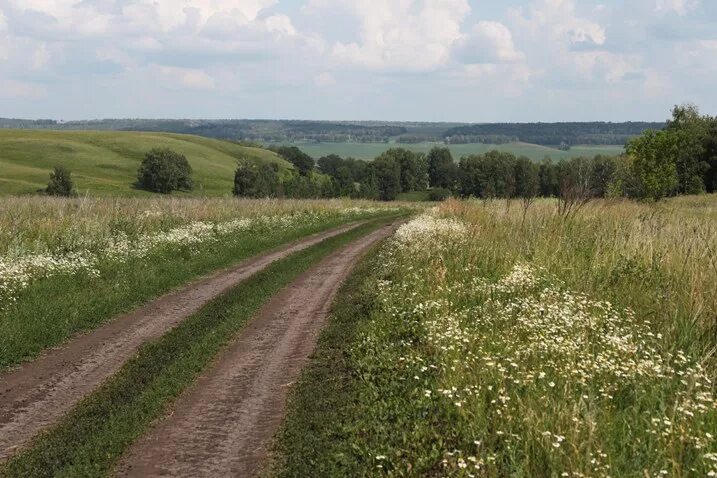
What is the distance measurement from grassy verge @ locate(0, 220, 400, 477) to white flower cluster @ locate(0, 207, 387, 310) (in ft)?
13.7

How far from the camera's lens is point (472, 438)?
5.85 m

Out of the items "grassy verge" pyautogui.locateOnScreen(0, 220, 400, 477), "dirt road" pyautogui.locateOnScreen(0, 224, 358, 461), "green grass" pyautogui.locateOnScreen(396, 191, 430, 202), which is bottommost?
"green grass" pyautogui.locateOnScreen(396, 191, 430, 202)

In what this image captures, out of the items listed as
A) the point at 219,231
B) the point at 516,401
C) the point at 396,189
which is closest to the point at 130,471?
the point at 516,401

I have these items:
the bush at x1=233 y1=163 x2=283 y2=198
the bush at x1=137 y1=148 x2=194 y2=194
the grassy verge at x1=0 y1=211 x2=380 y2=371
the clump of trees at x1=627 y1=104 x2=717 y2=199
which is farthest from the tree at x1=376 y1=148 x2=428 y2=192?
the grassy verge at x1=0 y1=211 x2=380 y2=371

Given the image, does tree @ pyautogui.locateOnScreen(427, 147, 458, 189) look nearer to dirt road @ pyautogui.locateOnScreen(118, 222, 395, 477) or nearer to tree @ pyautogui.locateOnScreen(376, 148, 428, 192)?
tree @ pyautogui.locateOnScreen(376, 148, 428, 192)

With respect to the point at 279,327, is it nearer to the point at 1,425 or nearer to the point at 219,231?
the point at 1,425

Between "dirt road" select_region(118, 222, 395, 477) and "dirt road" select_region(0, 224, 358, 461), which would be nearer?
"dirt road" select_region(118, 222, 395, 477)

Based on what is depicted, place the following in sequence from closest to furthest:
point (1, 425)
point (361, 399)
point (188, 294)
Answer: point (1, 425) < point (361, 399) < point (188, 294)

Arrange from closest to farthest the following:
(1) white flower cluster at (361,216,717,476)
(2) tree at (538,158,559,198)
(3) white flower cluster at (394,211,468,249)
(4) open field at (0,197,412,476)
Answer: (1) white flower cluster at (361,216,717,476)
(4) open field at (0,197,412,476)
(3) white flower cluster at (394,211,468,249)
(2) tree at (538,158,559,198)

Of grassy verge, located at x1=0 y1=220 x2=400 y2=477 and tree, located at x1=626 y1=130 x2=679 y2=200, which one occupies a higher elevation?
tree, located at x1=626 y1=130 x2=679 y2=200

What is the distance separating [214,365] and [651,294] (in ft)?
22.8

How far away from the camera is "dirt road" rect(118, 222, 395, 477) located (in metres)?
6.04

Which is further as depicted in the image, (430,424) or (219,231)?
(219,231)

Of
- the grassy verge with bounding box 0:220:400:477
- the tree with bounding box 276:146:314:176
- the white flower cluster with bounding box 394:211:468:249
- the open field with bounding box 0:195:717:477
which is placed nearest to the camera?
the open field with bounding box 0:195:717:477
